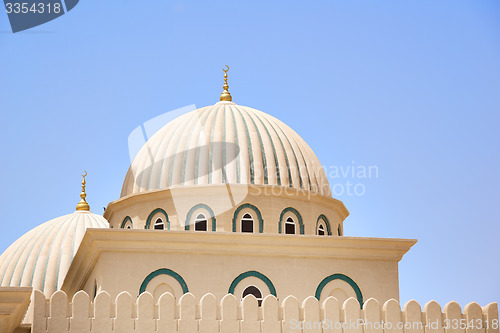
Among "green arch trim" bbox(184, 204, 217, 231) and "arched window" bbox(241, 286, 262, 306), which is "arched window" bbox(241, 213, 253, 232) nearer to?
"green arch trim" bbox(184, 204, 217, 231)

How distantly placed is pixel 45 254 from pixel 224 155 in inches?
316

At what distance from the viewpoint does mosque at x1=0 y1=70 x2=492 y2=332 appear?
54.9 ft

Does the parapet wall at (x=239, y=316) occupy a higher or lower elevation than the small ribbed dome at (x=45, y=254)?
lower

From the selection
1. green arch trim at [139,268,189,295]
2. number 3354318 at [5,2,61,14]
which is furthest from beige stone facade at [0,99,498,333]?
number 3354318 at [5,2,61,14]

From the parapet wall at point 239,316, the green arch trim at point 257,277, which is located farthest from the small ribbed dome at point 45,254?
the parapet wall at point 239,316

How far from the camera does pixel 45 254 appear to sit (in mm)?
25234

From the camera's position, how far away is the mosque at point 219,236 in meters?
16.7

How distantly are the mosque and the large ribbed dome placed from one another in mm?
29

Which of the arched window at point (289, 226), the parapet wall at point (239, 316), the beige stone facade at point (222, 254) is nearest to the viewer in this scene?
the parapet wall at point (239, 316)

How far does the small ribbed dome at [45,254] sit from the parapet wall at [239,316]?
421 inches

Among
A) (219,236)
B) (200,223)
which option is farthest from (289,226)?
(219,236)

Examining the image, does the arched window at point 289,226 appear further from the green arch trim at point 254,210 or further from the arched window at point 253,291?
the arched window at point 253,291

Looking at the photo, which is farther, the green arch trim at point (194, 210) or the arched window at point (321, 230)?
the arched window at point (321, 230)

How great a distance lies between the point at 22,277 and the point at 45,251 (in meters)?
1.00
